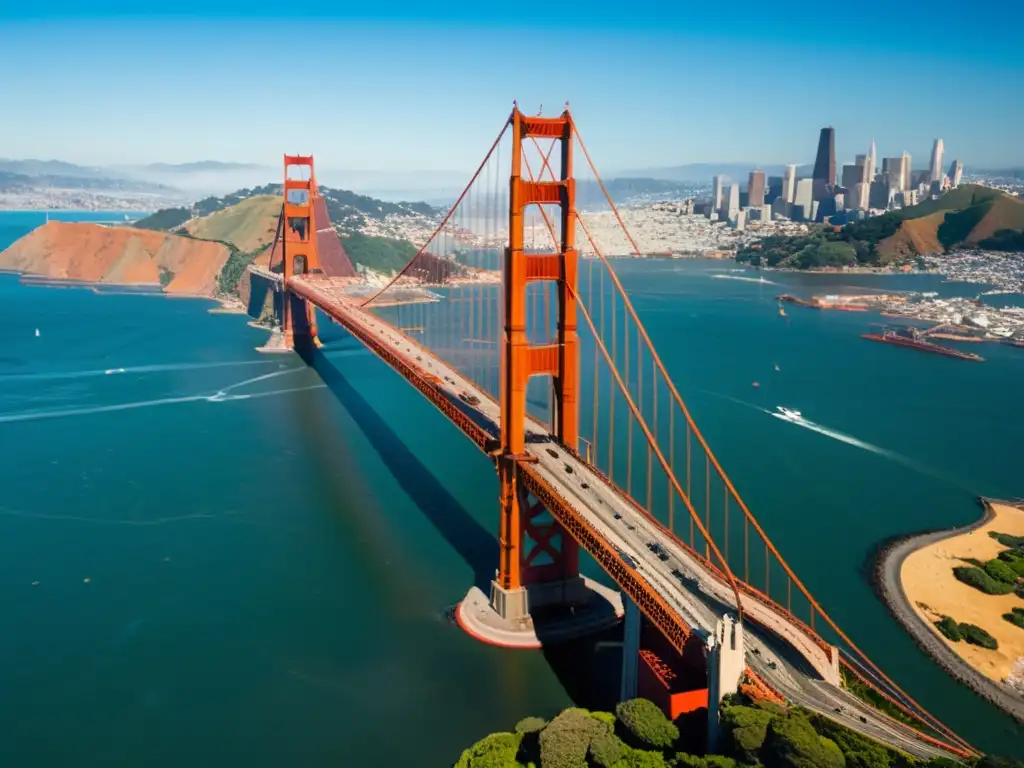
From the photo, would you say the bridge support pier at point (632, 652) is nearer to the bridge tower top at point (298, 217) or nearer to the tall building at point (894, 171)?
the bridge tower top at point (298, 217)

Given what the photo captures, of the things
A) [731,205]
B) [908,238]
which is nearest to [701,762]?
[908,238]

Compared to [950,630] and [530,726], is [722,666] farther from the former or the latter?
[950,630]

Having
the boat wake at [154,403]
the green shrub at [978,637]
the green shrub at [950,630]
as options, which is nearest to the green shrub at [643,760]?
the green shrub at [950,630]

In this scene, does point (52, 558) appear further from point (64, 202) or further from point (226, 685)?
point (64, 202)

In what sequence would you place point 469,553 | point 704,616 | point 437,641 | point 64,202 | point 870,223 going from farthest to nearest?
point 64,202, point 870,223, point 469,553, point 437,641, point 704,616

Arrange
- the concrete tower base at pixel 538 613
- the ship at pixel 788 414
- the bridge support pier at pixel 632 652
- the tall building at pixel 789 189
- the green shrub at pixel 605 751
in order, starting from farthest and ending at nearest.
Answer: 1. the tall building at pixel 789 189
2. the ship at pixel 788 414
3. the concrete tower base at pixel 538 613
4. the bridge support pier at pixel 632 652
5. the green shrub at pixel 605 751

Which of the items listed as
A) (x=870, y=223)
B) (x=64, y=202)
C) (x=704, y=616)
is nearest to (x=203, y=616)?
(x=704, y=616)
